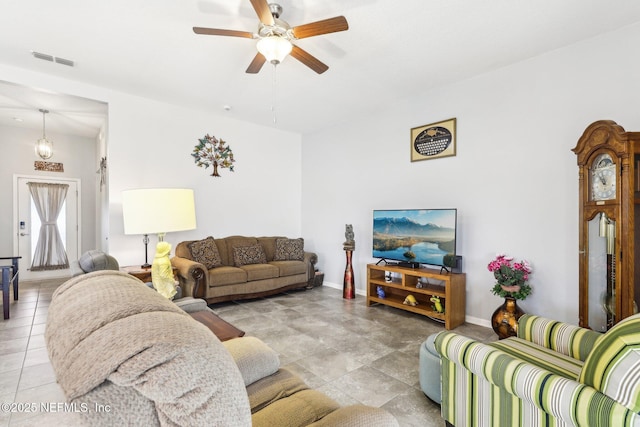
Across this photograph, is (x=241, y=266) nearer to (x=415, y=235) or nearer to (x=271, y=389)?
(x=415, y=235)

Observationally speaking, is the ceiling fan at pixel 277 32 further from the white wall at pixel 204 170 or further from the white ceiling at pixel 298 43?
the white wall at pixel 204 170

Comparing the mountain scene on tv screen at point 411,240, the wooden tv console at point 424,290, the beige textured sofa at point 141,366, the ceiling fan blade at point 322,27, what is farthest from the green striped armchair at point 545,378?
the ceiling fan blade at point 322,27

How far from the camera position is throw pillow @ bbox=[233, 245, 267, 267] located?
15.8 ft

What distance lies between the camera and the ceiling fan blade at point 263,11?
2.06m

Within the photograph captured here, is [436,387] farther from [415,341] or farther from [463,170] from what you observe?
[463,170]

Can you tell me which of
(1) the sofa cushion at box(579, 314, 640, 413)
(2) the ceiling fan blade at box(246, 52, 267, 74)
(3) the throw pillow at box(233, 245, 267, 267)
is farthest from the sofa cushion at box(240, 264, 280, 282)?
(1) the sofa cushion at box(579, 314, 640, 413)

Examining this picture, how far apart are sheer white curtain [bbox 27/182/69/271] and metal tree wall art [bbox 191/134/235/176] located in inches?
128

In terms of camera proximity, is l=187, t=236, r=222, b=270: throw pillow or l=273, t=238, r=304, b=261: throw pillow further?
l=273, t=238, r=304, b=261: throw pillow

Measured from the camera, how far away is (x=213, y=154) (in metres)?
Answer: 5.10

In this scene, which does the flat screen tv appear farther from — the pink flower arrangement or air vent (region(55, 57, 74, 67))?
air vent (region(55, 57, 74, 67))

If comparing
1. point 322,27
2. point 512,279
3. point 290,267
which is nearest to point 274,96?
point 322,27

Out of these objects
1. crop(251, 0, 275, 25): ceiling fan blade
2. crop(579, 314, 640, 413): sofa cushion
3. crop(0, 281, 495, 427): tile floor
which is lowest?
crop(0, 281, 495, 427): tile floor

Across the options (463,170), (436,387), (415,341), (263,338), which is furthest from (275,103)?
(436,387)

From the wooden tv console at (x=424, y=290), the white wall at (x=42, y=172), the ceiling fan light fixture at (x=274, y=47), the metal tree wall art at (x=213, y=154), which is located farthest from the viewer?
the white wall at (x=42, y=172)
